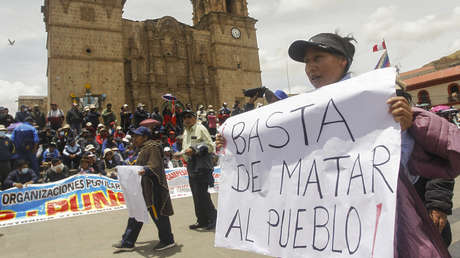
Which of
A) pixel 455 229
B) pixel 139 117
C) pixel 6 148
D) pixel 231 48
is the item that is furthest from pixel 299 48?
pixel 231 48

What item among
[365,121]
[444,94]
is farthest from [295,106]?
[444,94]

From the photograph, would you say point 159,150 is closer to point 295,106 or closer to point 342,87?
point 295,106

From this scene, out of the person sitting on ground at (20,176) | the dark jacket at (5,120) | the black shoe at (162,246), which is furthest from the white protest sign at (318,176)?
the dark jacket at (5,120)

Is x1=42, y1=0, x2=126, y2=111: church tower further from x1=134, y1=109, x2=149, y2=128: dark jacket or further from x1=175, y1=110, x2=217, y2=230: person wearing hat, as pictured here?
x1=175, y1=110, x2=217, y2=230: person wearing hat

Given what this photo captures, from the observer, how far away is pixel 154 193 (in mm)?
3836

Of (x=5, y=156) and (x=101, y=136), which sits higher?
(x=101, y=136)

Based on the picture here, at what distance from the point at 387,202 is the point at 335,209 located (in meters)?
0.28

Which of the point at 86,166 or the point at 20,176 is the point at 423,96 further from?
the point at 20,176

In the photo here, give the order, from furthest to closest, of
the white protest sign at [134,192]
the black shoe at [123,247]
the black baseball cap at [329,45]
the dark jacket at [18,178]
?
the dark jacket at [18,178] → the black shoe at [123,247] → the white protest sign at [134,192] → the black baseball cap at [329,45]

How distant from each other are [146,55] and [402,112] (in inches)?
1048

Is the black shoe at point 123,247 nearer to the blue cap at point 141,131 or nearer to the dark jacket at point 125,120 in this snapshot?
the blue cap at point 141,131

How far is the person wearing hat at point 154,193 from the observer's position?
373 centimetres

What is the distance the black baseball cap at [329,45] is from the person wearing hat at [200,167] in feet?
9.76

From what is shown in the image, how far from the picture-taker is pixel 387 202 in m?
1.30
